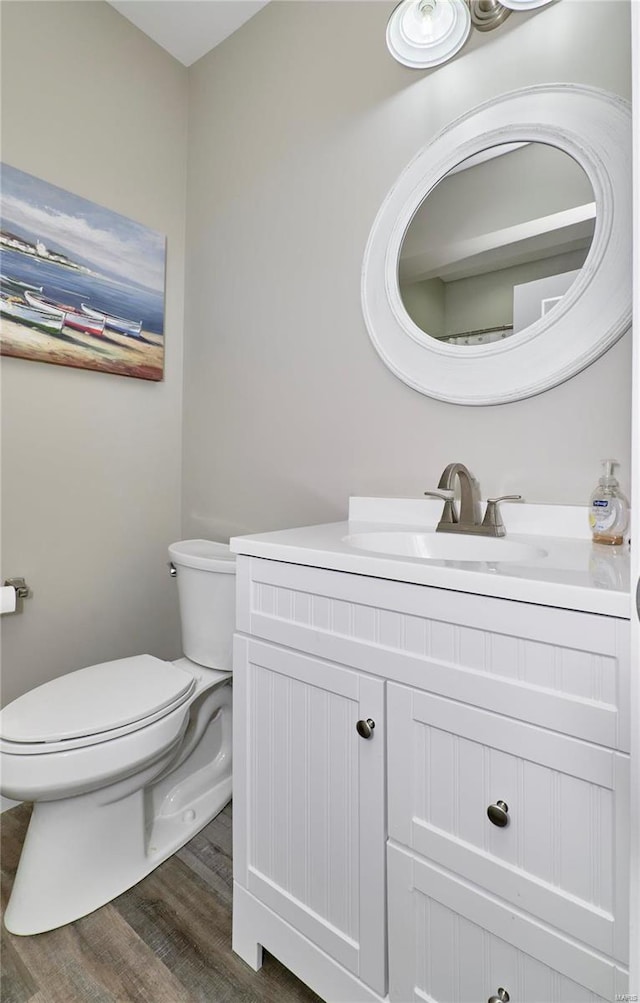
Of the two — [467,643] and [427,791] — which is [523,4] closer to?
[467,643]

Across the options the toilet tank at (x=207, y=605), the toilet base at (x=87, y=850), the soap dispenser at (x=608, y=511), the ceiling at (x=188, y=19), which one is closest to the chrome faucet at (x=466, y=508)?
the soap dispenser at (x=608, y=511)

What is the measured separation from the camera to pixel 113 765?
1130 millimetres

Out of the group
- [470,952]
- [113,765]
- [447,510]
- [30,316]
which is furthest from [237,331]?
[470,952]

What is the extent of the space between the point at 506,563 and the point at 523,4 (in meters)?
1.30

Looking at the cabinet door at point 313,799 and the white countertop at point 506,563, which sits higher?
the white countertop at point 506,563

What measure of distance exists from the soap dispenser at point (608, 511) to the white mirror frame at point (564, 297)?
258 mm

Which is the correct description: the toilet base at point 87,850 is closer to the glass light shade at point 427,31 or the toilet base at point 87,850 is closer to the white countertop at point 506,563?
the white countertop at point 506,563

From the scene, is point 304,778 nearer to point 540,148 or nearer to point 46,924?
point 46,924

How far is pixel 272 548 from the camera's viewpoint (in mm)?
972

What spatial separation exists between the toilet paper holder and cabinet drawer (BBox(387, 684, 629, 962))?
1.27 m

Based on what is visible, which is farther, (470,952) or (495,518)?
(495,518)

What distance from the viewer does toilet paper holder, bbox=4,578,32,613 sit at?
153 cm

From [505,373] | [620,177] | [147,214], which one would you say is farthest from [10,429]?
[620,177]

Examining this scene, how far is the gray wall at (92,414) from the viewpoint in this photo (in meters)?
A: 1.54
